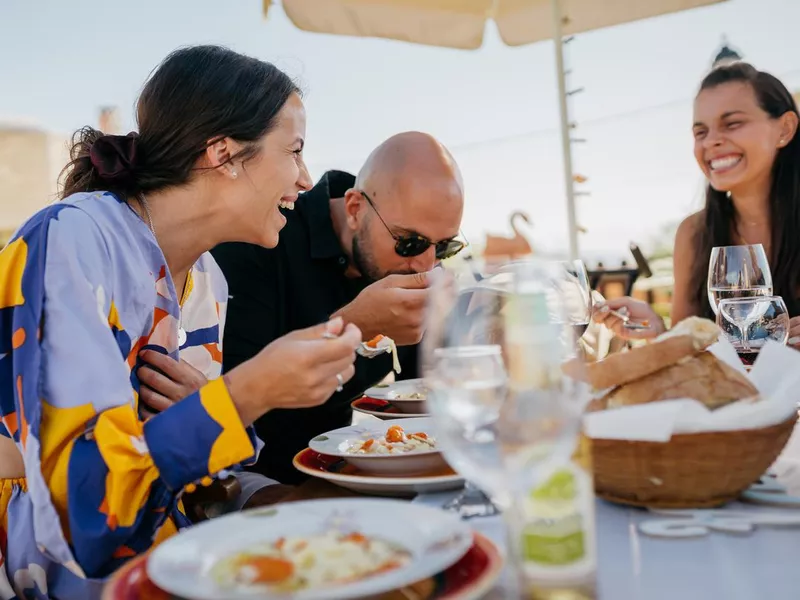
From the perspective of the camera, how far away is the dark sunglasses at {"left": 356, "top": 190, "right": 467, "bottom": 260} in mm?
2584

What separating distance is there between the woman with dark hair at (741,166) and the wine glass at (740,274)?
4.42ft

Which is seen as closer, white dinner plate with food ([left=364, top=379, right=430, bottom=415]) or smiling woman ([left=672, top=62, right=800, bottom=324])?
white dinner plate with food ([left=364, top=379, right=430, bottom=415])

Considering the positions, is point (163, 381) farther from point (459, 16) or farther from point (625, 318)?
point (459, 16)

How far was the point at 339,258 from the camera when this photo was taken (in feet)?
8.91

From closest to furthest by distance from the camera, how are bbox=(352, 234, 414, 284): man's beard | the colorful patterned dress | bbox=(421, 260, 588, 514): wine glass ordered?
bbox=(421, 260, 588, 514): wine glass → the colorful patterned dress → bbox=(352, 234, 414, 284): man's beard

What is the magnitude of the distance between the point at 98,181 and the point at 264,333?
0.96 metres

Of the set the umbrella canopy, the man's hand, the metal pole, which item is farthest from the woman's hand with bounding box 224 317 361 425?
the metal pole

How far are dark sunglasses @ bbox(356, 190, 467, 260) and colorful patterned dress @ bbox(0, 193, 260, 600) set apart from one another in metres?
1.35

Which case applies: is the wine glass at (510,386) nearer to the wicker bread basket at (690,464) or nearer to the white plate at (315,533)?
the white plate at (315,533)

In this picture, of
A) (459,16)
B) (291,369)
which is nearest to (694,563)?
(291,369)

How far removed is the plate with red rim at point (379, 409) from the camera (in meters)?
1.71

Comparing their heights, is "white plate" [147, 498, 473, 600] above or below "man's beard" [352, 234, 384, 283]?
below

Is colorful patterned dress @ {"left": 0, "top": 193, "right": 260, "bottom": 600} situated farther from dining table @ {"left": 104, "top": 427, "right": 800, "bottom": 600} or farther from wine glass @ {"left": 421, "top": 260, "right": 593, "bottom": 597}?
wine glass @ {"left": 421, "top": 260, "right": 593, "bottom": 597}

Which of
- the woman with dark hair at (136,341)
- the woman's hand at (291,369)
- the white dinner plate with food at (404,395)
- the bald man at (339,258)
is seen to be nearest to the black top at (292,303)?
the bald man at (339,258)
